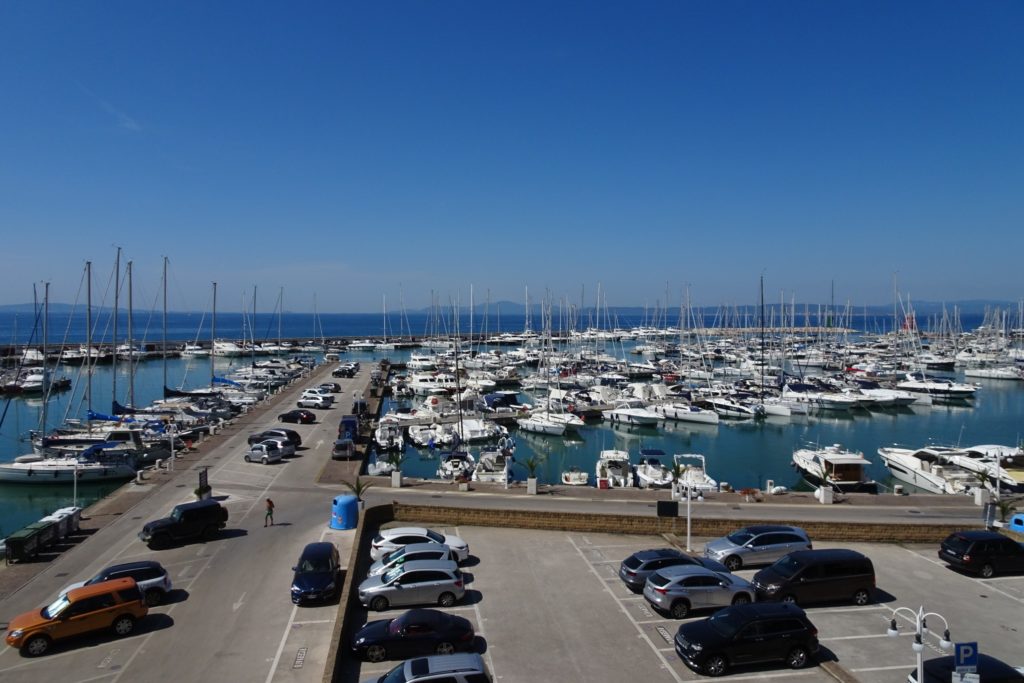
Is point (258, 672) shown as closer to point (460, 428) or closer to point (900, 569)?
point (900, 569)

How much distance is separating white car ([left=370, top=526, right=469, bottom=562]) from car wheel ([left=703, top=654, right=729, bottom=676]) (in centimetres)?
820

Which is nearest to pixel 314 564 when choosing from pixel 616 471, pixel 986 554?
pixel 986 554

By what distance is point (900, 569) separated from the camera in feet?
66.4

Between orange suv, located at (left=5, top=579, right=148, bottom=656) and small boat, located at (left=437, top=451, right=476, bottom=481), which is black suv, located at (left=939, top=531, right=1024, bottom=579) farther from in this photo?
small boat, located at (left=437, top=451, right=476, bottom=481)

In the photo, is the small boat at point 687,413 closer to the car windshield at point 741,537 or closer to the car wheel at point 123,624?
the car windshield at point 741,537

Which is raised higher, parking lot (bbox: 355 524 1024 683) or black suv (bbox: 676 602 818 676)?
black suv (bbox: 676 602 818 676)

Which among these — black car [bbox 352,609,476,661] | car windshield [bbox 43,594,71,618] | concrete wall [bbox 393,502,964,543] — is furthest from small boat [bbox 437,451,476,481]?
car windshield [bbox 43,594,71,618]

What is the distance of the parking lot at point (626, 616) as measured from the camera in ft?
46.4

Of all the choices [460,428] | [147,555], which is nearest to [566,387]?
[460,428]

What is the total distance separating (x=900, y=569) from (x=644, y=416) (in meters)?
36.5

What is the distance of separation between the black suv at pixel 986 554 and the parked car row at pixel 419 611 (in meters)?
14.6

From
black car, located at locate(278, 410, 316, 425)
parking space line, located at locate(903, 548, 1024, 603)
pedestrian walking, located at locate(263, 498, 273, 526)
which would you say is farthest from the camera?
black car, located at locate(278, 410, 316, 425)

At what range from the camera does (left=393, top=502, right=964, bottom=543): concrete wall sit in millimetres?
Answer: 22656

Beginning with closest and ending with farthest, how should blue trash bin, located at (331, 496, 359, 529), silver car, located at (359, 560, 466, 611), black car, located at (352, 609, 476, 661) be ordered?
black car, located at (352, 609, 476, 661) → silver car, located at (359, 560, 466, 611) → blue trash bin, located at (331, 496, 359, 529)
